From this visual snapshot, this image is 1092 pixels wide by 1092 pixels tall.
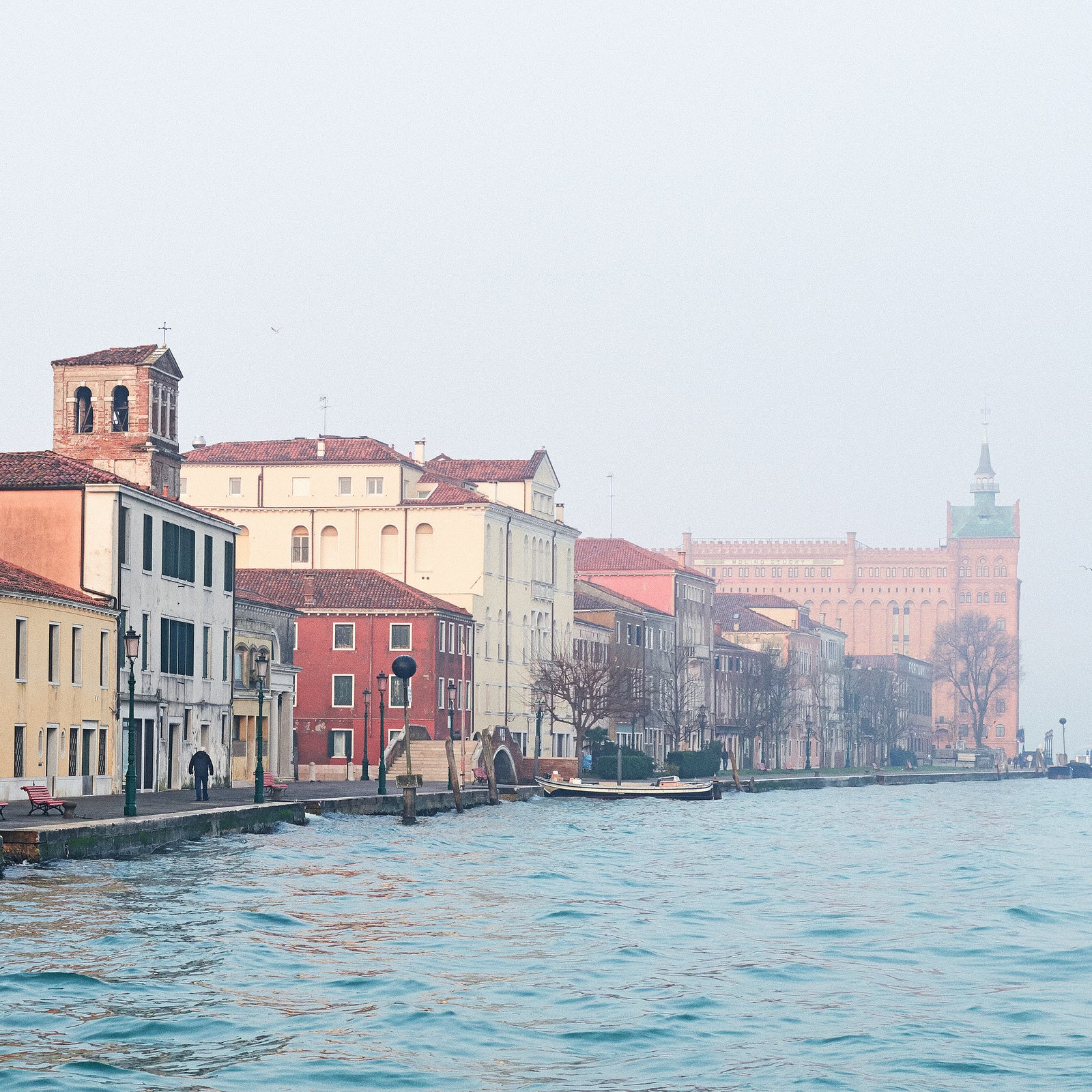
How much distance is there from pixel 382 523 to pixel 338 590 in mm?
8274

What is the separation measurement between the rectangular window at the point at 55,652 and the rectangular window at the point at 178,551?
814 cm

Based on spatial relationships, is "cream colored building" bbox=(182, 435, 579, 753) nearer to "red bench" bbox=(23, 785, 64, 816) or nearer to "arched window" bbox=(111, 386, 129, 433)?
"arched window" bbox=(111, 386, 129, 433)

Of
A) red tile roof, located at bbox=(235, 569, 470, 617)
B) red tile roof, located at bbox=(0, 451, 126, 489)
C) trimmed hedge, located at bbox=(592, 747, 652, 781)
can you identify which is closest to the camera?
red tile roof, located at bbox=(0, 451, 126, 489)

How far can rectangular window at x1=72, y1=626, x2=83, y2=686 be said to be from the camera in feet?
168

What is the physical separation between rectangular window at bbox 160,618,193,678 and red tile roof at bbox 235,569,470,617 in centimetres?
2352

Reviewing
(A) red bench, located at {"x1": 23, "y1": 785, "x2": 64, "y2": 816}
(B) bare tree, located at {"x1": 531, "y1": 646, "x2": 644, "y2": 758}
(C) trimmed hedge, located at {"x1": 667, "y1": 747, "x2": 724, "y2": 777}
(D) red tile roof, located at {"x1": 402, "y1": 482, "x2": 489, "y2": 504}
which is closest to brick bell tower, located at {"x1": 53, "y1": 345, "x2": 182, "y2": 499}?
(A) red bench, located at {"x1": 23, "y1": 785, "x2": 64, "y2": 816}

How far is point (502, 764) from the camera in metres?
85.1

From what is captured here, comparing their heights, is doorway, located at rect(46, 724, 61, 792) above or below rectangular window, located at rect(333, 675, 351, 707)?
A: below

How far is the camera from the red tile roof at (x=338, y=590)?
85.4m

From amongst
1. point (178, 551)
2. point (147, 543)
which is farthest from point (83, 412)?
point (147, 543)

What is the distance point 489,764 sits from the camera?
7550 centimetres

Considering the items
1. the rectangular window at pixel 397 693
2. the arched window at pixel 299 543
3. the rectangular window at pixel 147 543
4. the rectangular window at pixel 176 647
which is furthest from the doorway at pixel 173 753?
the arched window at pixel 299 543

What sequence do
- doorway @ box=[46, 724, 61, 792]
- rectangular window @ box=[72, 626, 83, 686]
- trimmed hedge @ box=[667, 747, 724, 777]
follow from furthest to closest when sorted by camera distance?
1. trimmed hedge @ box=[667, 747, 724, 777]
2. rectangular window @ box=[72, 626, 83, 686]
3. doorway @ box=[46, 724, 61, 792]

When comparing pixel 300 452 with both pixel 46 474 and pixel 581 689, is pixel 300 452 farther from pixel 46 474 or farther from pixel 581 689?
pixel 46 474
